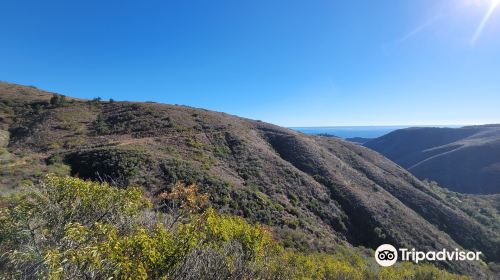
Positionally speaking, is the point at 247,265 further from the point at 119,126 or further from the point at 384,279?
the point at 119,126

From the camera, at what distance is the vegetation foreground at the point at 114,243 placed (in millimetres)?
5469

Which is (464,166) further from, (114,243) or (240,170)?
(114,243)

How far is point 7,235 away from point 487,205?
81766 mm

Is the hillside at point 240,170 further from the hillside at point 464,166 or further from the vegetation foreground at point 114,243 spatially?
the hillside at point 464,166

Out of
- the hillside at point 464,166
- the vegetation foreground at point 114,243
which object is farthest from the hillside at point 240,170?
the hillside at point 464,166

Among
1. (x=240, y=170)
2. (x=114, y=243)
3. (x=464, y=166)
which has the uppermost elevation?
(x=114, y=243)

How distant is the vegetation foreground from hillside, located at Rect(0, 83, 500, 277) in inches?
563

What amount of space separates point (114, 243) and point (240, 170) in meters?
33.4

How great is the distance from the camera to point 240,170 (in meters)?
39.1

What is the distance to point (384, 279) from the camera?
14172 mm

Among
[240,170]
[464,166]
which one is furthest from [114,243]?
[464,166]

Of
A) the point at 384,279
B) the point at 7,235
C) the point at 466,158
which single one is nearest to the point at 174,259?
the point at 7,235

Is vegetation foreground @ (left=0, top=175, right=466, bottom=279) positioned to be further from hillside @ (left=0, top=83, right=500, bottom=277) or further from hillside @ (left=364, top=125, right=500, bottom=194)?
hillside @ (left=364, top=125, right=500, bottom=194)

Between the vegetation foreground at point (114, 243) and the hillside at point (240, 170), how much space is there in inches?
563
